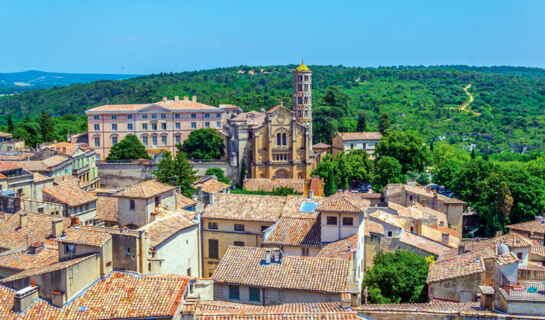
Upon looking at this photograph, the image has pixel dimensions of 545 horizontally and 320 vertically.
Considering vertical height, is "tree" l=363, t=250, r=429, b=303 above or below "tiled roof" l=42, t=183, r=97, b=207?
below

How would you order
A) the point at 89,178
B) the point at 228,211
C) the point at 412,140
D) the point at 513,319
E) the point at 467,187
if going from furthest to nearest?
the point at 412,140 → the point at 89,178 → the point at 467,187 → the point at 228,211 → the point at 513,319

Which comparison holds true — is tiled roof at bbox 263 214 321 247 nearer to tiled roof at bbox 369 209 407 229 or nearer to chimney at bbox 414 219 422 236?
tiled roof at bbox 369 209 407 229

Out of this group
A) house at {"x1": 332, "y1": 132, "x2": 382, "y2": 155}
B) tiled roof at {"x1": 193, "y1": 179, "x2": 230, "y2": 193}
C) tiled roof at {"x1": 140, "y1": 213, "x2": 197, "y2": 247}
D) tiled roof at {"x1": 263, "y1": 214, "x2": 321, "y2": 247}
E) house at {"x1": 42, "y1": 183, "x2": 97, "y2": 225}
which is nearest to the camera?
tiled roof at {"x1": 140, "y1": 213, "x2": 197, "y2": 247}

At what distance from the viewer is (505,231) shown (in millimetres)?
56031

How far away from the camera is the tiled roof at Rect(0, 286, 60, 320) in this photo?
2169 cm

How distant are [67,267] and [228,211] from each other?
18147mm

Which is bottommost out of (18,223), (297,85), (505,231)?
(505,231)

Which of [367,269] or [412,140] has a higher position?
[412,140]

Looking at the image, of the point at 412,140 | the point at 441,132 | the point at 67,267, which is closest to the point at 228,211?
the point at 67,267

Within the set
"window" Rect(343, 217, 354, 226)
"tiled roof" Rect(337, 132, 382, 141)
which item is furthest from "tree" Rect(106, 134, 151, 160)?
"window" Rect(343, 217, 354, 226)

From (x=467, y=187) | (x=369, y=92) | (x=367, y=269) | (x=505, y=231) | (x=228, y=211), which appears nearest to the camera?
(x=367, y=269)

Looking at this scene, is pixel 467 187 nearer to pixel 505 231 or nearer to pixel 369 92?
pixel 505 231

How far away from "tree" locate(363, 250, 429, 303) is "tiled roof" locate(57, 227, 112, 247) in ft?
44.8

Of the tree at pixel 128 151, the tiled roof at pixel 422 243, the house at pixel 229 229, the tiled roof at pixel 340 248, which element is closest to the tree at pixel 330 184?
the tree at pixel 128 151
